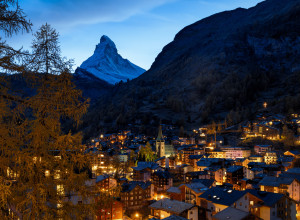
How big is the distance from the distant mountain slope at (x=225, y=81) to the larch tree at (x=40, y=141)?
110 m

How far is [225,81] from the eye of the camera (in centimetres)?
15425

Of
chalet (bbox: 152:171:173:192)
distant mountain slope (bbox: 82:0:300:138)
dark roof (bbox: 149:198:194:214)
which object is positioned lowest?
chalet (bbox: 152:171:173:192)

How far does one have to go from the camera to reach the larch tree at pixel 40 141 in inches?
191

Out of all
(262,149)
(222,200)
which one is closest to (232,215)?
(222,200)

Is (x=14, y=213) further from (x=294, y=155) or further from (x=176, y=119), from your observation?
(x=176, y=119)

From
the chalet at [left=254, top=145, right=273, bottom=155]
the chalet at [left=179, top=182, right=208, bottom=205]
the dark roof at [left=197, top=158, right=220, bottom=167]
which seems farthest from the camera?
the chalet at [left=254, top=145, right=273, bottom=155]

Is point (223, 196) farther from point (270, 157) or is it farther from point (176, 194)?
point (270, 157)

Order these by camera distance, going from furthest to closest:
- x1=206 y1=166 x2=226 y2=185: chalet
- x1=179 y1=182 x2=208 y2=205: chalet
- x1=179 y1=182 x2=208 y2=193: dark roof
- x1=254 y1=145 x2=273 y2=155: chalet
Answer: x1=254 y1=145 x2=273 y2=155: chalet, x1=206 y1=166 x2=226 y2=185: chalet, x1=179 y1=182 x2=208 y2=193: dark roof, x1=179 y1=182 x2=208 y2=205: chalet

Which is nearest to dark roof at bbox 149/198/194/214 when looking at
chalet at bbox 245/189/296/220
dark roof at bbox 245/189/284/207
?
chalet at bbox 245/189/296/220

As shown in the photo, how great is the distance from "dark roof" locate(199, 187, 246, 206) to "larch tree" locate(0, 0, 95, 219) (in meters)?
25.2

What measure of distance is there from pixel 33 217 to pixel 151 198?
36470 millimetres

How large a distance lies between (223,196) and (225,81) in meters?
134

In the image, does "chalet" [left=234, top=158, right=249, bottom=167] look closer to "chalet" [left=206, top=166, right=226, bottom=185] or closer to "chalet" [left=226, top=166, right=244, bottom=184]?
"chalet" [left=206, top=166, right=226, bottom=185]

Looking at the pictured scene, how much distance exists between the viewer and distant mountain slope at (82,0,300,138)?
13362 cm
